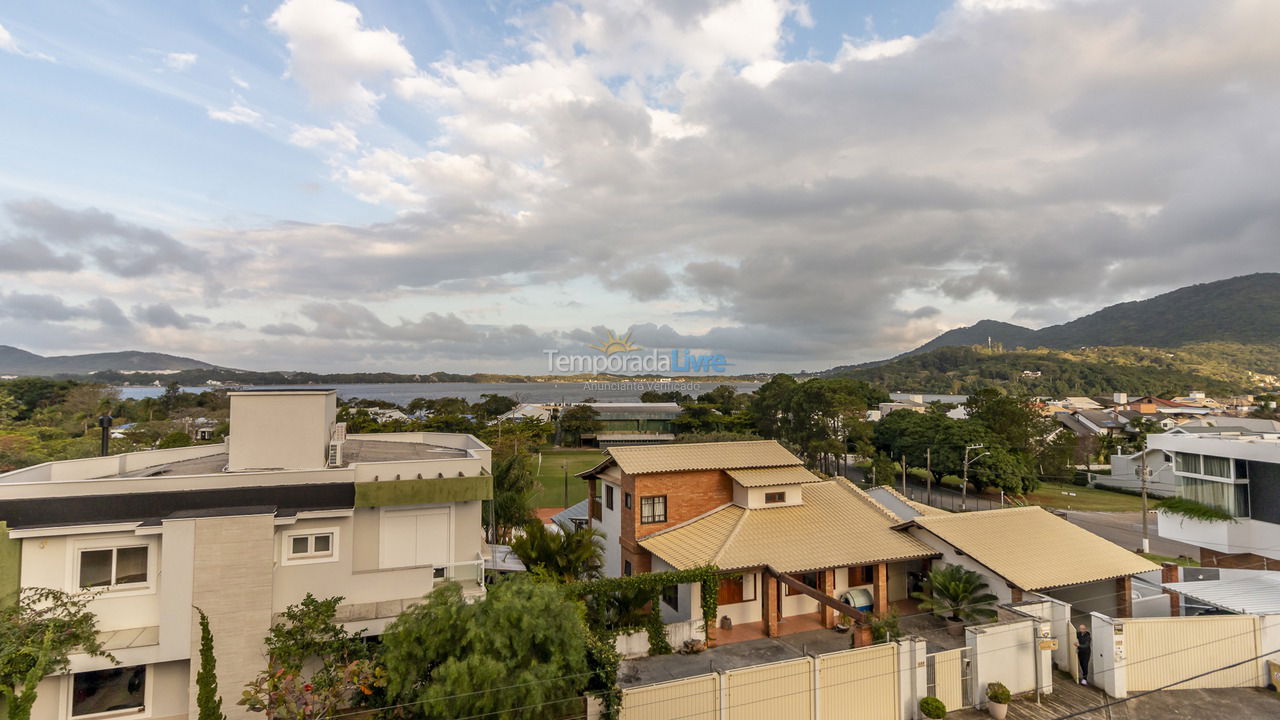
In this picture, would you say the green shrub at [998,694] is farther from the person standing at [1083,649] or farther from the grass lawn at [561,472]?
the grass lawn at [561,472]

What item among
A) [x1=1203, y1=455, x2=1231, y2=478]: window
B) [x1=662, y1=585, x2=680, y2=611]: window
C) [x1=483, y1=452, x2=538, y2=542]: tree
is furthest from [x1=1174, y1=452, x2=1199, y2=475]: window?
[x1=483, y1=452, x2=538, y2=542]: tree

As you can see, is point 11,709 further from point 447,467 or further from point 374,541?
point 447,467

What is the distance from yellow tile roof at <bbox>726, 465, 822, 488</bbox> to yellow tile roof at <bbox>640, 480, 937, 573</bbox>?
1.15 metres

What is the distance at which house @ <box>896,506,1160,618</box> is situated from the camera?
20703 mm

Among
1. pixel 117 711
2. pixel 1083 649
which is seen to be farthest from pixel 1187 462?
pixel 117 711

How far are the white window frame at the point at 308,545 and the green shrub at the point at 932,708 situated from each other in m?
16.1

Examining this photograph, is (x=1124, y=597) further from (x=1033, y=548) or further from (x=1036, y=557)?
(x=1036, y=557)

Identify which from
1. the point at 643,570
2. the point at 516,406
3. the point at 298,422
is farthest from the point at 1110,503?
the point at 516,406

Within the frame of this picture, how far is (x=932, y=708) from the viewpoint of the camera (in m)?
15.6

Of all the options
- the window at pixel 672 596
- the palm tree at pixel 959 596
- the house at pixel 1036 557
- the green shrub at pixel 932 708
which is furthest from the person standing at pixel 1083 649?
the window at pixel 672 596

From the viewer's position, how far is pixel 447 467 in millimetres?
16766

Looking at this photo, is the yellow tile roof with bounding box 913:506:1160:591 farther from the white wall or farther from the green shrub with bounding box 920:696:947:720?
the white wall

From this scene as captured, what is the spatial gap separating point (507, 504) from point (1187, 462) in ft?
120

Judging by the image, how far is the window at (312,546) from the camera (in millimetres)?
15109
